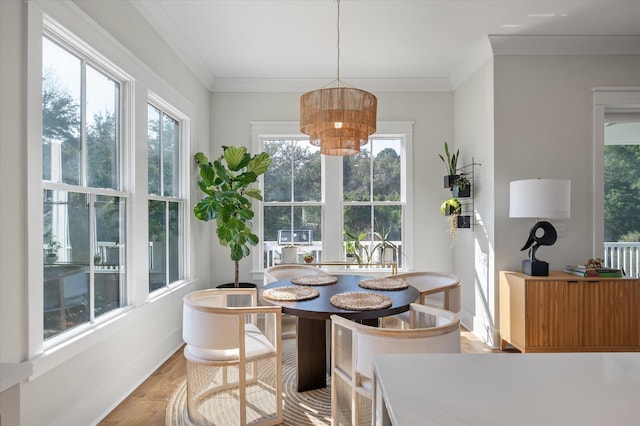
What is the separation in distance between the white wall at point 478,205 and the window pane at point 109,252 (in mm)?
3242

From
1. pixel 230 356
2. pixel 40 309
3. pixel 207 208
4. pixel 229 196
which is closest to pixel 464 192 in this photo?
pixel 229 196

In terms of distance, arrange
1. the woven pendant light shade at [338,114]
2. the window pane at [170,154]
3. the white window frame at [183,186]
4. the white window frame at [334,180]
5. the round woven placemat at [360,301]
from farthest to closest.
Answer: the white window frame at [334,180] < the white window frame at [183,186] < the window pane at [170,154] < the woven pendant light shade at [338,114] < the round woven placemat at [360,301]

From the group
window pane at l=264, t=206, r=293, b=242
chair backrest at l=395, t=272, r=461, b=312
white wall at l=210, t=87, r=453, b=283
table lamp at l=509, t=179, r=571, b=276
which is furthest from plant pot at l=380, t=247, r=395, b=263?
table lamp at l=509, t=179, r=571, b=276

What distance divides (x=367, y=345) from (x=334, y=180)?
2937 millimetres

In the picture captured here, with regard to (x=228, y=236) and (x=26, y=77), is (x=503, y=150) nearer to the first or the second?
(x=228, y=236)

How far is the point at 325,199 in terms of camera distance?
4441mm

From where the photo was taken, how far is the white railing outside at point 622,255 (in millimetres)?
3557

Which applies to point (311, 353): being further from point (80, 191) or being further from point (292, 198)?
point (292, 198)

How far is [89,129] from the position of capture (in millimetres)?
2217

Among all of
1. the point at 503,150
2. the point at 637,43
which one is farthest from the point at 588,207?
the point at 637,43

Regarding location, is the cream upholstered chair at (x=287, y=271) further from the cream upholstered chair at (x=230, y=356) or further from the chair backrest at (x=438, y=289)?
the chair backrest at (x=438, y=289)

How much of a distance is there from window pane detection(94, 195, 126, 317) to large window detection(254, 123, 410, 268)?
2.05 m

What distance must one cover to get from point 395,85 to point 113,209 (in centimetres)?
341

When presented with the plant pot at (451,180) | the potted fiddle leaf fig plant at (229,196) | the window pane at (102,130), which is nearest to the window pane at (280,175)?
the potted fiddle leaf fig plant at (229,196)
